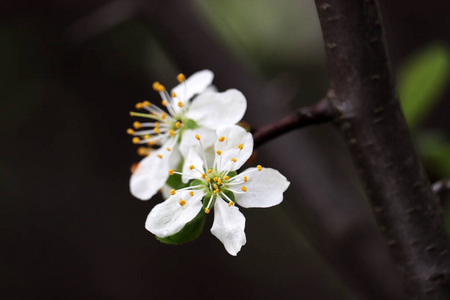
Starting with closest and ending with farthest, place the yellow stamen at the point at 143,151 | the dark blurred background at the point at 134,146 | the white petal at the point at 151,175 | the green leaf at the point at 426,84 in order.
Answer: the white petal at the point at 151,175 → the yellow stamen at the point at 143,151 → the green leaf at the point at 426,84 → the dark blurred background at the point at 134,146

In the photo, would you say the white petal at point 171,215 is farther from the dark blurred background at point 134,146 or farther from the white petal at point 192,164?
the dark blurred background at point 134,146

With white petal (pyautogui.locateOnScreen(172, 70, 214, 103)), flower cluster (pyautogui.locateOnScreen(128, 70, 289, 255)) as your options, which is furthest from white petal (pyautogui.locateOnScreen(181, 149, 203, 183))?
white petal (pyautogui.locateOnScreen(172, 70, 214, 103))

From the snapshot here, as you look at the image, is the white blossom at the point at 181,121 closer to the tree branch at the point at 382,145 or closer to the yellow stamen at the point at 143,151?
the yellow stamen at the point at 143,151

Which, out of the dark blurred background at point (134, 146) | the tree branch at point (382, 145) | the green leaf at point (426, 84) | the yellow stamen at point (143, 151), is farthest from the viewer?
the dark blurred background at point (134, 146)

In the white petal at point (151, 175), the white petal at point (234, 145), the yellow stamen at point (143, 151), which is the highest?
the yellow stamen at point (143, 151)

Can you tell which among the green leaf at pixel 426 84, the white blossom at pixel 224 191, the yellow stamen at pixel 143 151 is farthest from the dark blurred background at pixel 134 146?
the white blossom at pixel 224 191

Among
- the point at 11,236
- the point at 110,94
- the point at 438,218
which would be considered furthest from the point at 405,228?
the point at 11,236

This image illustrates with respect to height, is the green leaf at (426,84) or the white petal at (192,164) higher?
the green leaf at (426,84)

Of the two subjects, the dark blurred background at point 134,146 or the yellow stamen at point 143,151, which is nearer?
the yellow stamen at point 143,151
